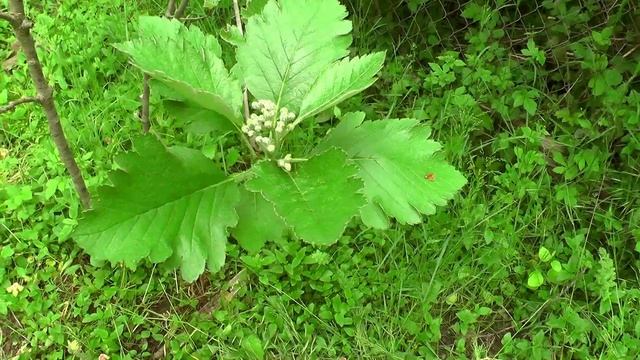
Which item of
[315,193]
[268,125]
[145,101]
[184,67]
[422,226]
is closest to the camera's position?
[315,193]

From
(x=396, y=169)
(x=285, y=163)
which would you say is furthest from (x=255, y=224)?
(x=396, y=169)

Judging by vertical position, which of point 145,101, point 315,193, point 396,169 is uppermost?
point 145,101

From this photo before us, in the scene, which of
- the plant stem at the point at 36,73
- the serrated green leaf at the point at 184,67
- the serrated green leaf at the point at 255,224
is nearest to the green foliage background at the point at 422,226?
the plant stem at the point at 36,73

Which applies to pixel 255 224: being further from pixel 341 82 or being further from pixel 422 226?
pixel 422 226

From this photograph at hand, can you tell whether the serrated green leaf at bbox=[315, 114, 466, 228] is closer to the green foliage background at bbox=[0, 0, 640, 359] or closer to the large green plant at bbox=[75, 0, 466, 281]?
the large green plant at bbox=[75, 0, 466, 281]

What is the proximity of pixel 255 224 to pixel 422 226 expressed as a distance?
1055mm

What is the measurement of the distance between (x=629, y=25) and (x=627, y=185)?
704 mm

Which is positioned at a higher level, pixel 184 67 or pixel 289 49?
pixel 184 67

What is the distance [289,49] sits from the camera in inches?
69.7

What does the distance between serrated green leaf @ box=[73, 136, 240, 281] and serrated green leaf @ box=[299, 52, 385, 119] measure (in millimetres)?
296

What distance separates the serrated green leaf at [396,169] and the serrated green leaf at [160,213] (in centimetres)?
34

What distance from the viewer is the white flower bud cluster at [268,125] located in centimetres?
169

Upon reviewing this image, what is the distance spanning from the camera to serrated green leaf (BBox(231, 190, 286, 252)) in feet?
5.78

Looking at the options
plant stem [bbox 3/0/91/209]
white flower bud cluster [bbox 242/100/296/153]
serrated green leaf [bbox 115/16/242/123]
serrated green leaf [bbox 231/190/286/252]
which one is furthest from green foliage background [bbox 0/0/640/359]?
serrated green leaf [bbox 115/16/242/123]
